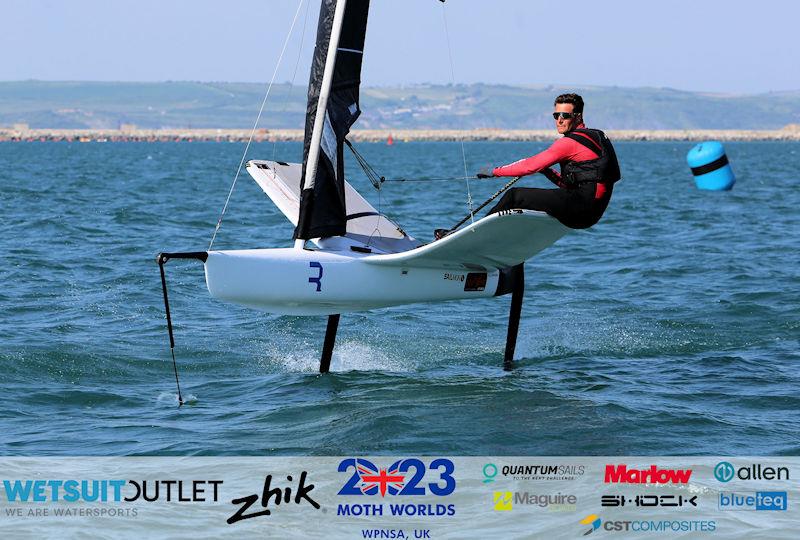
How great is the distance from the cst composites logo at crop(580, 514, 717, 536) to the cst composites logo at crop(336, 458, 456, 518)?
0.66m

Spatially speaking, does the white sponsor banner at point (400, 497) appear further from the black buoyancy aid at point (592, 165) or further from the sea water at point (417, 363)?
the black buoyancy aid at point (592, 165)

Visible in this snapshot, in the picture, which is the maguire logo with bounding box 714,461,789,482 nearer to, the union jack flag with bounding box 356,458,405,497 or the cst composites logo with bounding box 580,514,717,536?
the cst composites logo with bounding box 580,514,717,536

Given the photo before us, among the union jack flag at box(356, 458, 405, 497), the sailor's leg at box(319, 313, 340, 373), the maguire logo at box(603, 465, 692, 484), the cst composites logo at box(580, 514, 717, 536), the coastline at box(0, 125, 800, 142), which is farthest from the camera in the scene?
the coastline at box(0, 125, 800, 142)

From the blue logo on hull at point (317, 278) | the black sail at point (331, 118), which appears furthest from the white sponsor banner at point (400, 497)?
the black sail at point (331, 118)

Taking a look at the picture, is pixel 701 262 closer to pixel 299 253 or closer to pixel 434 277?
pixel 434 277

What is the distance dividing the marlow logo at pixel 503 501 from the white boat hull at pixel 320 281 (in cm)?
249

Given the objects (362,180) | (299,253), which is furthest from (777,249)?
(362,180)

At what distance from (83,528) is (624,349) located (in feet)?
17.6

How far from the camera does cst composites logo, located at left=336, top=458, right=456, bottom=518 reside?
550 cm

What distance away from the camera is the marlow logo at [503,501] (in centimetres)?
557

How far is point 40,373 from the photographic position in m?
8.36

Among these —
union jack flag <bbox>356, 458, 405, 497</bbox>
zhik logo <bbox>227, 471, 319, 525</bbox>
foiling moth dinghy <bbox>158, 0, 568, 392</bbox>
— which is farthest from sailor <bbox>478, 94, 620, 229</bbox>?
zhik logo <bbox>227, 471, 319, 525</bbox>

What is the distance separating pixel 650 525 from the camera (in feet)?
17.5

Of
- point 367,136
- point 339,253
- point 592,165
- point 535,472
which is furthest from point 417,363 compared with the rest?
point 367,136
